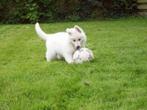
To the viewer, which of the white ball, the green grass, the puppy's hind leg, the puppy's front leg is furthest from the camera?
the puppy's hind leg

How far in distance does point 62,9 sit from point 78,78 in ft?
26.4

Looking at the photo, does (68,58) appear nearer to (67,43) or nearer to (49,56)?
(67,43)

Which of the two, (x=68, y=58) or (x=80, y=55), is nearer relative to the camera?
(x=80, y=55)

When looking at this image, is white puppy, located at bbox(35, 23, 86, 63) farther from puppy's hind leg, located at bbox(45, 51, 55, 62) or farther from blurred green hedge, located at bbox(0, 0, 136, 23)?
blurred green hedge, located at bbox(0, 0, 136, 23)

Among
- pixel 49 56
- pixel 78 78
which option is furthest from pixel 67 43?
pixel 78 78

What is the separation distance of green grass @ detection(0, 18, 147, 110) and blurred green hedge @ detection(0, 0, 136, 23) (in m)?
4.16

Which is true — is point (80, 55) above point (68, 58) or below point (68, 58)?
above

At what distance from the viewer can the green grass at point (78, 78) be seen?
14.7 ft

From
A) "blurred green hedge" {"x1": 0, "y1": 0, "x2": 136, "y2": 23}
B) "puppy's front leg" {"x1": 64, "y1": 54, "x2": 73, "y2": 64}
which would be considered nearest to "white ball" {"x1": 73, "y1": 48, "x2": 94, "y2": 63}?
"puppy's front leg" {"x1": 64, "y1": 54, "x2": 73, "y2": 64}

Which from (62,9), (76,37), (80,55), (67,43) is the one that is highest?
(76,37)

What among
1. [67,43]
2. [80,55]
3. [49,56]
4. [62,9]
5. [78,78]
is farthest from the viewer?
[62,9]

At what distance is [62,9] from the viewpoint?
13328 millimetres

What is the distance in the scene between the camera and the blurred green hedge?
42.8 ft

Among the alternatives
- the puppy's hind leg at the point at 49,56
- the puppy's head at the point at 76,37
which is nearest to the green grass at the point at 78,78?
the puppy's hind leg at the point at 49,56
